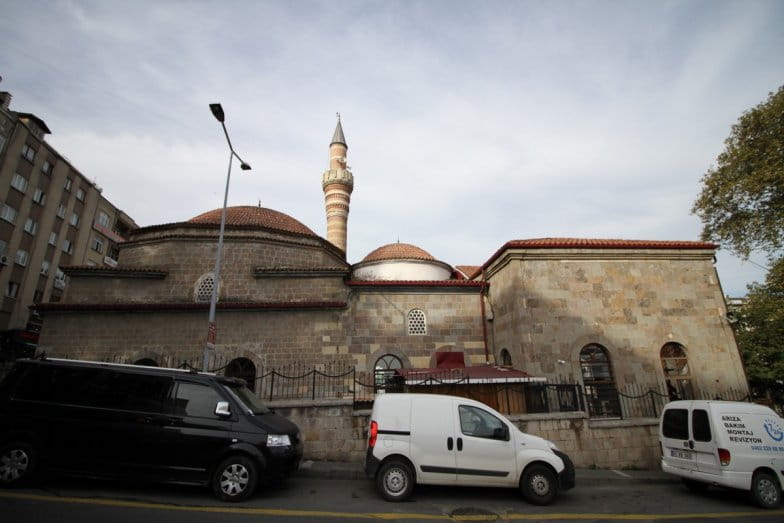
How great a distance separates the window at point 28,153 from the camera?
83.8ft

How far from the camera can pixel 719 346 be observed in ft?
40.5

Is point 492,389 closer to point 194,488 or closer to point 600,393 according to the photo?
point 600,393

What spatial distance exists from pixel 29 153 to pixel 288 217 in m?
21.6

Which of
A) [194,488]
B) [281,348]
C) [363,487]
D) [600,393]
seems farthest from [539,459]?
[281,348]

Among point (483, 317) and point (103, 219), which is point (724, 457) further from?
point (103, 219)

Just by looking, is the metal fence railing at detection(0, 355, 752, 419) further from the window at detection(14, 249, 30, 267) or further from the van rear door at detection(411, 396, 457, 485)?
the window at detection(14, 249, 30, 267)

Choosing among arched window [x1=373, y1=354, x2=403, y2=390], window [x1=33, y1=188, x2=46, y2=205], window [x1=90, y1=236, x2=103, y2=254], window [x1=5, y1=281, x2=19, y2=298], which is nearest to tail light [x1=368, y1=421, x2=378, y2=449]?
arched window [x1=373, y1=354, x2=403, y2=390]

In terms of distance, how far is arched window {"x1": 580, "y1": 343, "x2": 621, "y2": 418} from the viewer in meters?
11.5

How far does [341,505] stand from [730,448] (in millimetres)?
6590

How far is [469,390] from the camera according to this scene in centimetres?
954

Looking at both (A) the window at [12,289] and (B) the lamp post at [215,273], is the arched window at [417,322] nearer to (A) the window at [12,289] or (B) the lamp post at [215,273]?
(B) the lamp post at [215,273]

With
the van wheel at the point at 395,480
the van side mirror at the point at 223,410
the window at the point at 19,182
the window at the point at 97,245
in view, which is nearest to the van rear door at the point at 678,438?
the van wheel at the point at 395,480

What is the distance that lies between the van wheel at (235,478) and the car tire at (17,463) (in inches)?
101

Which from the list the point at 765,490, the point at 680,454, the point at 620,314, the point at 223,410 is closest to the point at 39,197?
the point at 223,410
